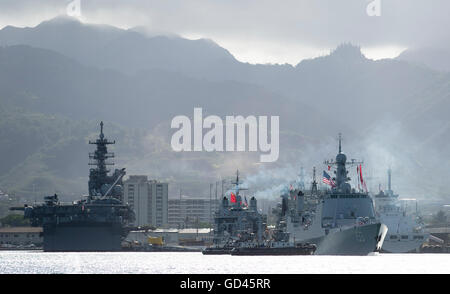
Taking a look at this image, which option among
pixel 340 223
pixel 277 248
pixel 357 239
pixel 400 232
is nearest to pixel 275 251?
pixel 277 248

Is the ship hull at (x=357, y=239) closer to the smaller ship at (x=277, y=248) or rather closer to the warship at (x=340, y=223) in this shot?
the warship at (x=340, y=223)

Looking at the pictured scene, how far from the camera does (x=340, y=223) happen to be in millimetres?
151375

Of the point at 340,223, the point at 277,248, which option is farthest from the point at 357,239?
the point at 277,248

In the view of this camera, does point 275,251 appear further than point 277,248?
No

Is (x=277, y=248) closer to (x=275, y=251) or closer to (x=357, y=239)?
(x=275, y=251)

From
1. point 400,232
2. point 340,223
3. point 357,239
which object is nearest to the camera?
point 357,239

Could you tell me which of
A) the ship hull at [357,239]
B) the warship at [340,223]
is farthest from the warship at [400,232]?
the ship hull at [357,239]

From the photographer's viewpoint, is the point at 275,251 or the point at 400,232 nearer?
the point at 275,251

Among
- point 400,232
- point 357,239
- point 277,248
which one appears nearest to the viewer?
point 357,239

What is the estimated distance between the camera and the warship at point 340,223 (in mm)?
144000

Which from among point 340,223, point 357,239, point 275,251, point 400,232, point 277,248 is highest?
point 340,223

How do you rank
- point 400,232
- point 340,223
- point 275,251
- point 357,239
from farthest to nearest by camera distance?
point 400,232, point 275,251, point 340,223, point 357,239

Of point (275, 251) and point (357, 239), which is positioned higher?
point (357, 239)
